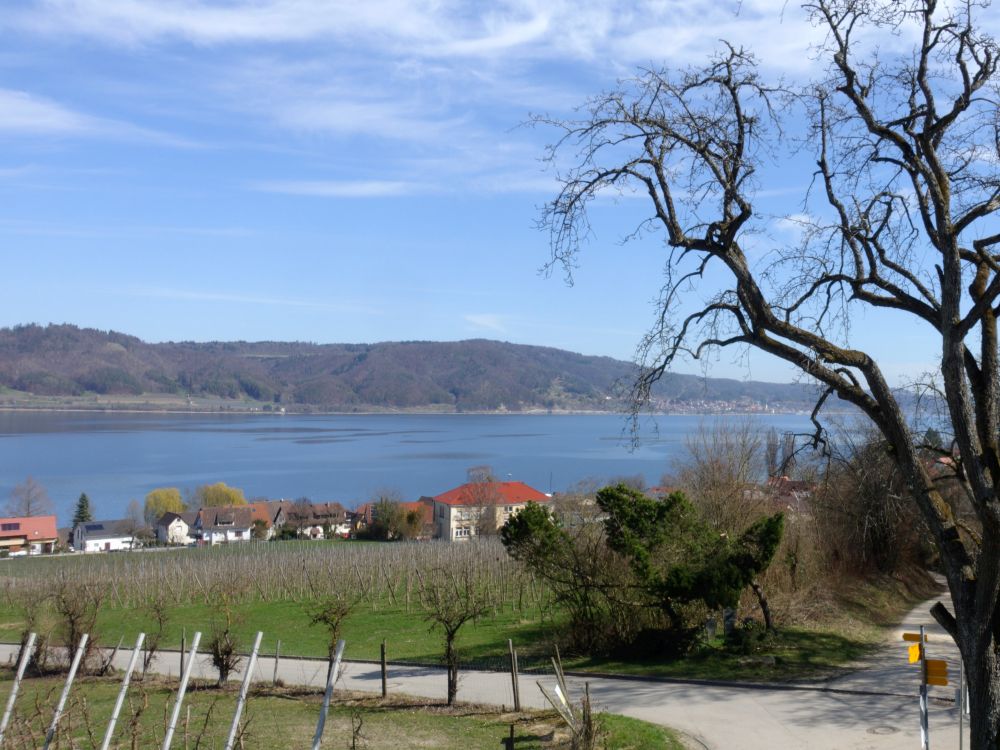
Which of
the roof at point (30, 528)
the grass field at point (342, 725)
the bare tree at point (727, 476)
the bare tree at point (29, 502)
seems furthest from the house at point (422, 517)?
the grass field at point (342, 725)

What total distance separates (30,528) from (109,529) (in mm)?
5526

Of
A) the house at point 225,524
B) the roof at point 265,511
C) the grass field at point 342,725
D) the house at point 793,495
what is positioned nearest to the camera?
the grass field at point 342,725

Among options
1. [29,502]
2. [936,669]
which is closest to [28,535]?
[29,502]

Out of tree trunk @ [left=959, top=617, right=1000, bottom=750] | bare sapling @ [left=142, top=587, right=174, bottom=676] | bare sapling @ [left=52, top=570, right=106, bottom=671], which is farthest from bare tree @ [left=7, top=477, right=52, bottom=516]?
tree trunk @ [left=959, top=617, right=1000, bottom=750]

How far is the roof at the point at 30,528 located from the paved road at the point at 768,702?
2191 inches

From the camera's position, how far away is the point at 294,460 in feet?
432

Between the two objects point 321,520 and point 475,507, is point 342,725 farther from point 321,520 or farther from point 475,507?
point 321,520

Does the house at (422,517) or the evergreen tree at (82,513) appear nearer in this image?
the house at (422,517)

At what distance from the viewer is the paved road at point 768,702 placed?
32.1ft

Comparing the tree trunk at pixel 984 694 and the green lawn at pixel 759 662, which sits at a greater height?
the tree trunk at pixel 984 694

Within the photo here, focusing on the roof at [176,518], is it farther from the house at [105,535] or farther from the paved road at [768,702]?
the paved road at [768,702]

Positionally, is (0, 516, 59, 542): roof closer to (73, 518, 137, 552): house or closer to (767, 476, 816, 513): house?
(73, 518, 137, 552): house

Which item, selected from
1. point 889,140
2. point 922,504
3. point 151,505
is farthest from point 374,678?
point 151,505

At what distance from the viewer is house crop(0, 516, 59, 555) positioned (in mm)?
61375
